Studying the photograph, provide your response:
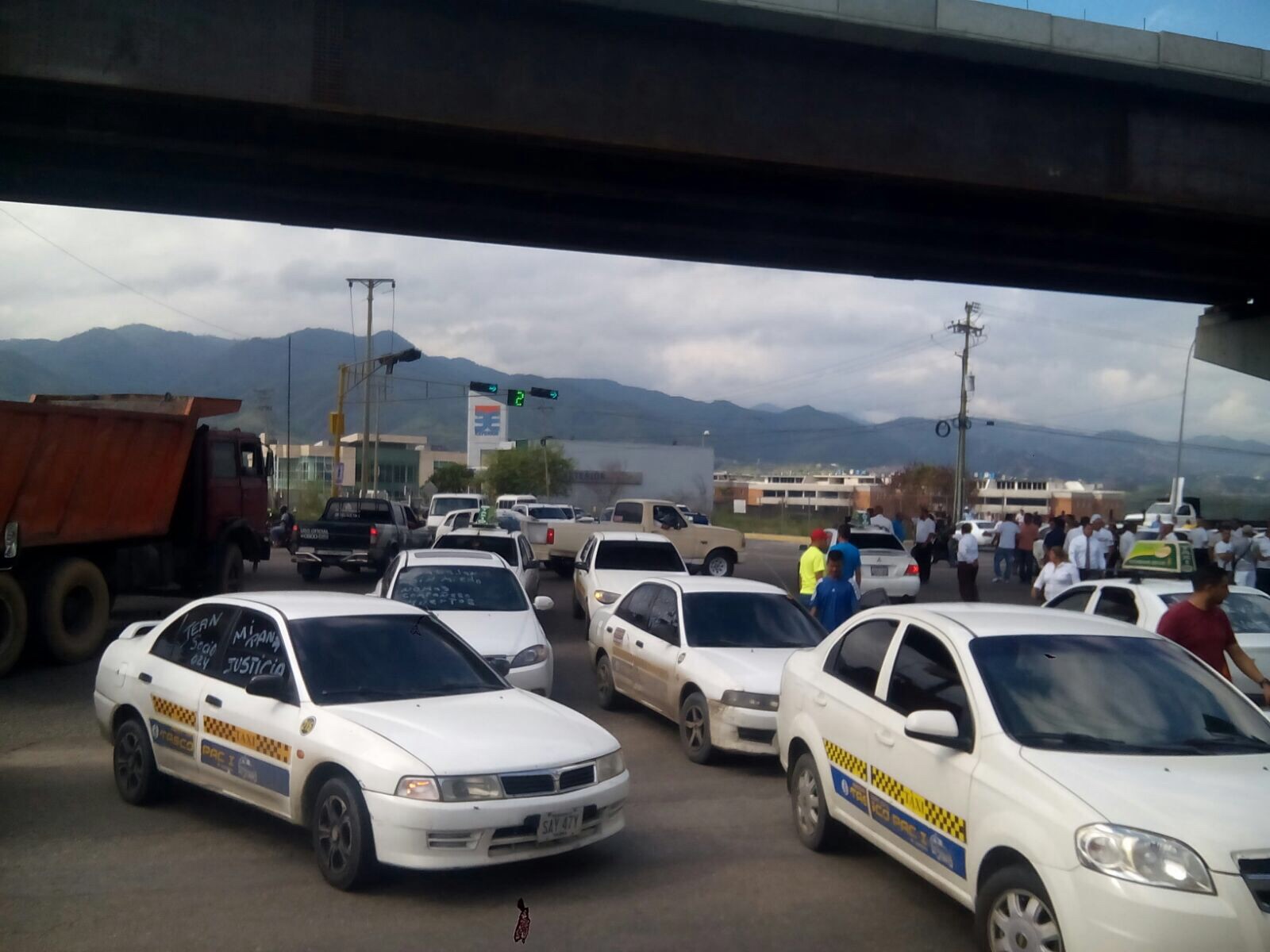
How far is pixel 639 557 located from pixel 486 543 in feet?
7.83

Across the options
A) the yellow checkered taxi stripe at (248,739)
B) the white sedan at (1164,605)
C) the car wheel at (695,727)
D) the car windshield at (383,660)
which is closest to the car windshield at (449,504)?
the car wheel at (695,727)

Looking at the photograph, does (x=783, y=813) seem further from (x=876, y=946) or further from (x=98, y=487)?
(x=98, y=487)

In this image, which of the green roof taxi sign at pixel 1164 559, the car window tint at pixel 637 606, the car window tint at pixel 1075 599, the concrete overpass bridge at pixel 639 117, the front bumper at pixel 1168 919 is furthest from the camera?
the concrete overpass bridge at pixel 639 117

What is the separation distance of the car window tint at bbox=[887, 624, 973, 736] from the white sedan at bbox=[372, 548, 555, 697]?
15.3 feet

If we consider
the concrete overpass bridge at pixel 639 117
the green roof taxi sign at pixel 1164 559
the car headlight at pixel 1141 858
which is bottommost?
the car headlight at pixel 1141 858

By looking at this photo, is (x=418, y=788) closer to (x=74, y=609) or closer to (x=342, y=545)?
(x=74, y=609)

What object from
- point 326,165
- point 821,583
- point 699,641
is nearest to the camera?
point 699,641

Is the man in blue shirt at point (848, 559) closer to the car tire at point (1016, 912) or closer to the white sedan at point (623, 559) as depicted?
the white sedan at point (623, 559)

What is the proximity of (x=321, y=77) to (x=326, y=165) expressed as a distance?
2.38m

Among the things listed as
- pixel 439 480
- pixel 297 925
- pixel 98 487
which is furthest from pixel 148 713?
pixel 439 480

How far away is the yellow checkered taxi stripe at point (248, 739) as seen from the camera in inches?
245

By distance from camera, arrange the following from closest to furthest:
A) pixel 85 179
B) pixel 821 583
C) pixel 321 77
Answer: pixel 821 583, pixel 321 77, pixel 85 179

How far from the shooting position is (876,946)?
536cm

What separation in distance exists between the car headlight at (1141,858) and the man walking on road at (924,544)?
2489cm
